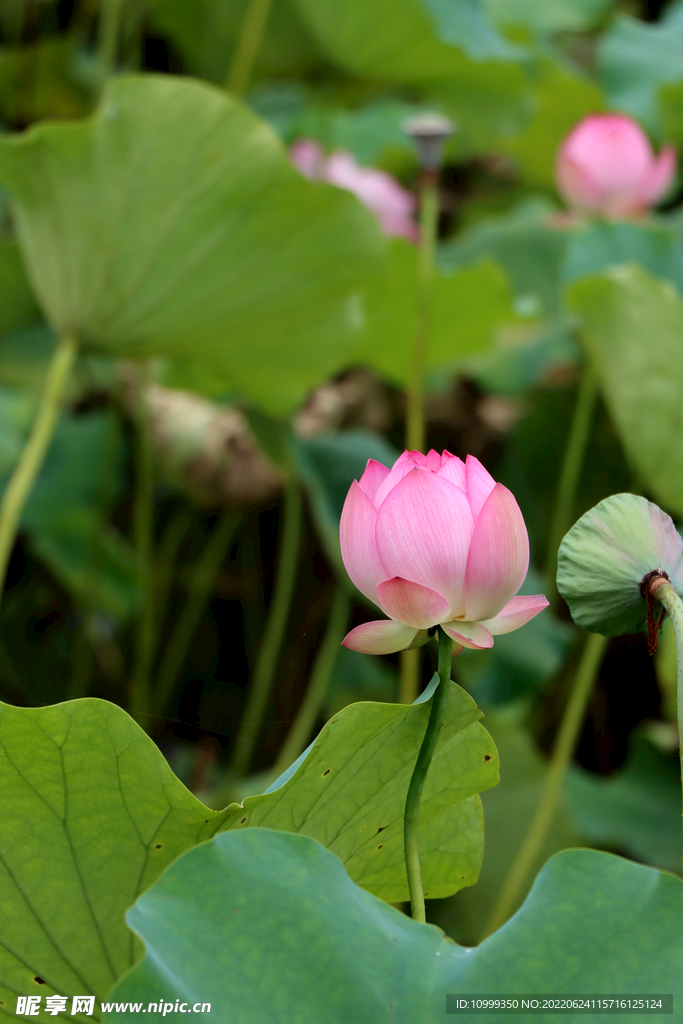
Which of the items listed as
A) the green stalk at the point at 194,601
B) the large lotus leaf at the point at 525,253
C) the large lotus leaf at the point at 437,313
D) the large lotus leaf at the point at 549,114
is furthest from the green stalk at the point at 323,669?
the large lotus leaf at the point at 549,114

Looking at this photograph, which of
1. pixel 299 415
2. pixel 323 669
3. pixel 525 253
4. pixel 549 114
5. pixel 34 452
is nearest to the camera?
pixel 34 452

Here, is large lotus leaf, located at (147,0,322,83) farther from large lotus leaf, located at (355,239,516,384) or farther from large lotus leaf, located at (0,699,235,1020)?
large lotus leaf, located at (0,699,235,1020)

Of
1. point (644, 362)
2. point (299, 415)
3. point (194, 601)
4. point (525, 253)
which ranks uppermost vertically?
point (644, 362)

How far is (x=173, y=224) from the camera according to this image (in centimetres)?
85

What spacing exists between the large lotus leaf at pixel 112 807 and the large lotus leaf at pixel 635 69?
135 centimetres

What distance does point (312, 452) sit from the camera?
1192 mm

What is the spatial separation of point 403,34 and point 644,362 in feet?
2.16

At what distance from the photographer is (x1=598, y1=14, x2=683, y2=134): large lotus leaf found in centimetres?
144

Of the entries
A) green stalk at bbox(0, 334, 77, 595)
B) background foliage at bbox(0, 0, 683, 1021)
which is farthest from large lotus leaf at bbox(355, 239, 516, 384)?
green stalk at bbox(0, 334, 77, 595)

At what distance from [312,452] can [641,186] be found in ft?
1.69

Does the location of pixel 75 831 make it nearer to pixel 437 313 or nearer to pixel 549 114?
pixel 437 313

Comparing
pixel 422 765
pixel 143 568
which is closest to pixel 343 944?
A: pixel 422 765

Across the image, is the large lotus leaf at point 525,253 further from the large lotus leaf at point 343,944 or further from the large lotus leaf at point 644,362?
the large lotus leaf at point 343,944

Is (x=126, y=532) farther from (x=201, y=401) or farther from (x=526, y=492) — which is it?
(x=526, y=492)
